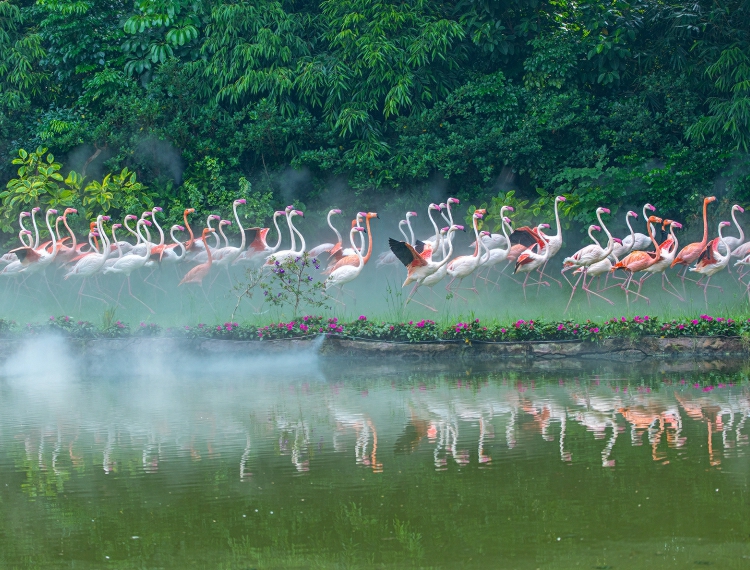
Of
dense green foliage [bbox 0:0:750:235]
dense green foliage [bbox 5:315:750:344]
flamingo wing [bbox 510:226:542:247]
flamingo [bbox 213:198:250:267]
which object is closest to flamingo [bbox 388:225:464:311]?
dense green foliage [bbox 5:315:750:344]

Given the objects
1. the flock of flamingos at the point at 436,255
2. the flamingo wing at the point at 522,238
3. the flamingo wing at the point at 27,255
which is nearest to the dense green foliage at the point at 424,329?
the flock of flamingos at the point at 436,255

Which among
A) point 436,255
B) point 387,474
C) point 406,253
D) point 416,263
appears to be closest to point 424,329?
point 406,253

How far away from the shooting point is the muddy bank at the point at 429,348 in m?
9.80

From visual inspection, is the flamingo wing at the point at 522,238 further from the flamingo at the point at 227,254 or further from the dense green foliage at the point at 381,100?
the flamingo at the point at 227,254

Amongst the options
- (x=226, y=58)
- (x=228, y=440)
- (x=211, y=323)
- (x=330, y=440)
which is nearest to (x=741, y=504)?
(x=330, y=440)

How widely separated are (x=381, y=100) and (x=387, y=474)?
1245 cm

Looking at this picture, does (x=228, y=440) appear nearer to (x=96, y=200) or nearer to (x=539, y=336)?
(x=539, y=336)

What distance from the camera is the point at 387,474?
5402 millimetres

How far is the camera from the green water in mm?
4164

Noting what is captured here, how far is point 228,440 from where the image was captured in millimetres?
6426

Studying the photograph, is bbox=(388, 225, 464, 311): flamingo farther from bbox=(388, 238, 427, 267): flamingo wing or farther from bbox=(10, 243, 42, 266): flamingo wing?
bbox=(10, 243, 42, 266): flamingo wing

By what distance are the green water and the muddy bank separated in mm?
887

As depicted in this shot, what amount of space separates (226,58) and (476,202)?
5128 mm

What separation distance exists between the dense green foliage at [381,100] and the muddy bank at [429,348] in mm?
5982
